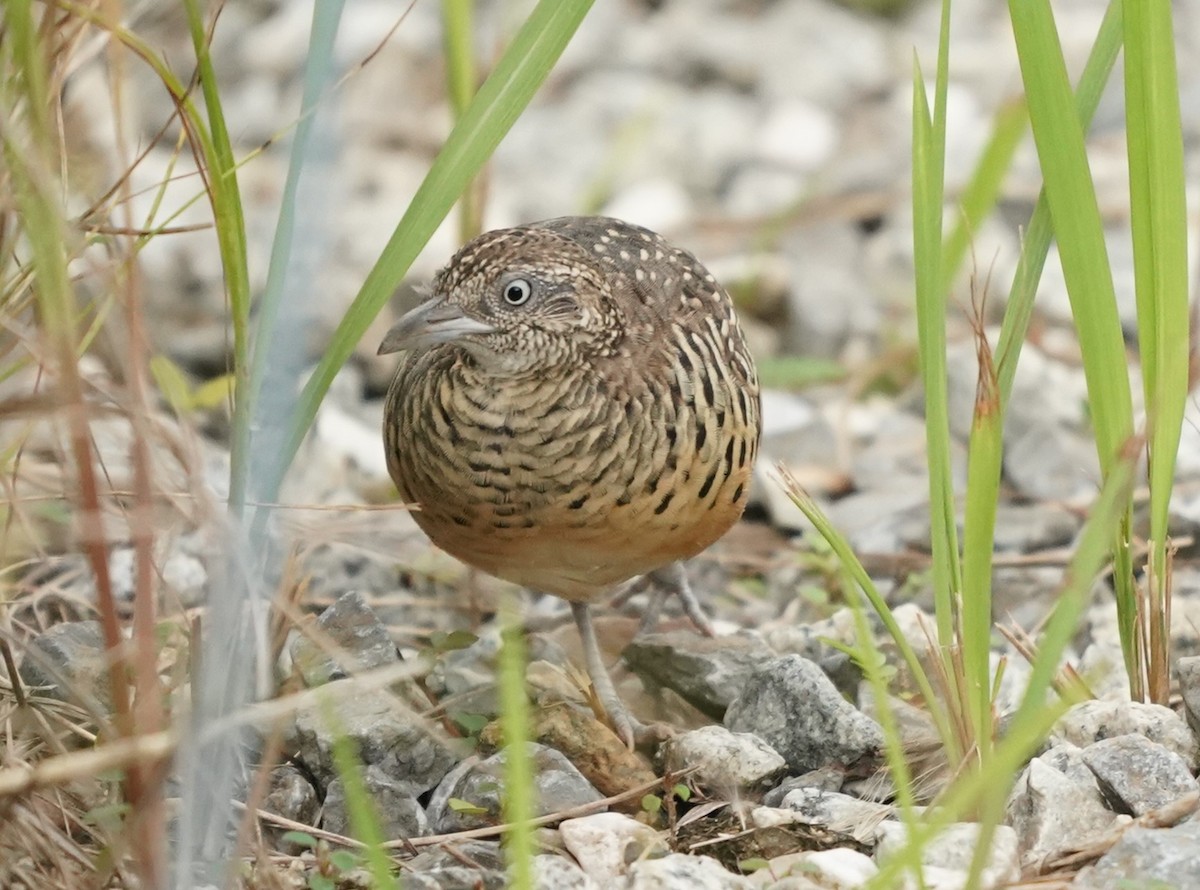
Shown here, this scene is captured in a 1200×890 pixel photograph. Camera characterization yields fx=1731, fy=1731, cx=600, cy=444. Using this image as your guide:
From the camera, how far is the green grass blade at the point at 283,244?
7.88 feet

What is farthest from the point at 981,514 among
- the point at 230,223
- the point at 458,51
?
the point at 458,51

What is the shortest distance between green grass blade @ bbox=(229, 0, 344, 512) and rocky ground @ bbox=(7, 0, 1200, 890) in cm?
7

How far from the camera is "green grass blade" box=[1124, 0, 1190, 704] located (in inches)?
113

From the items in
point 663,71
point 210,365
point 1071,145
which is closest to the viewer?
point 1071,145

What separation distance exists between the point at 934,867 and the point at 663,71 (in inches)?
224

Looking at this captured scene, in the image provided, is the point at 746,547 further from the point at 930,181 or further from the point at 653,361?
the point at 930,181

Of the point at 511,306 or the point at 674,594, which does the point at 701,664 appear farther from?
the point at 511,306

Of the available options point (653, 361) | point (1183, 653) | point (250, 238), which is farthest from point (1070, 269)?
point (250, 238)

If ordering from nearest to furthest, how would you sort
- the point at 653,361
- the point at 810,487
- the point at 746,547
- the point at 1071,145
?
the point at 1071,145, the point at 653,361, the point at 746,547, the point at 810,487

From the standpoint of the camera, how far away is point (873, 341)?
5930mm

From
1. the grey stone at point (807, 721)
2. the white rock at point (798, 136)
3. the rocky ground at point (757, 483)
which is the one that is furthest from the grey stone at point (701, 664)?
the white rock at point (798, 136)

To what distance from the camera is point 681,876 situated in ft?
8.50

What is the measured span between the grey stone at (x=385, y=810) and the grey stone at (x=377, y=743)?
0.08 m

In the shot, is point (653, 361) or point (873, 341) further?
point (873, 341)
